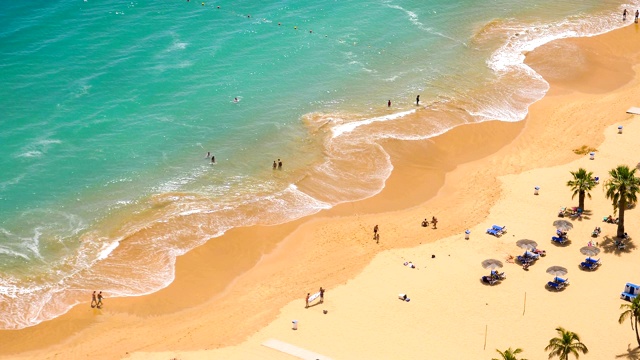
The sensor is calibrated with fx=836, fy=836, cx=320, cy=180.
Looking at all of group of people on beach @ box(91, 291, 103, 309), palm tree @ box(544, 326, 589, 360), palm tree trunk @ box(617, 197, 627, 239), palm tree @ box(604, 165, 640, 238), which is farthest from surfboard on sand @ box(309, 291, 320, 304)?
palm tree trunk @ box(617, 197, 627, 239)

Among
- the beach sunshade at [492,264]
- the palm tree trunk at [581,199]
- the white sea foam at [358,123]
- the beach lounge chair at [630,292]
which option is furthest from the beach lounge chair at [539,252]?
the white sea foam at [358,123]

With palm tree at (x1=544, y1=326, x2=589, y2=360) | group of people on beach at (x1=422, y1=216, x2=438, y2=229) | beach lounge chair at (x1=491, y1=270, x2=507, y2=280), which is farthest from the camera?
group of people on beach at (x1=422, y1=216, x2=438, y2=229)

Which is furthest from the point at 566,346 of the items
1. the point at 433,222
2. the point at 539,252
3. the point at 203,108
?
the point at 203,108

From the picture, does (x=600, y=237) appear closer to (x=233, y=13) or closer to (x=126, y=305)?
(x=126, y=305)

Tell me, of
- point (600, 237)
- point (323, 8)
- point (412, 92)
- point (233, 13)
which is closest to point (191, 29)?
point (233, 13)

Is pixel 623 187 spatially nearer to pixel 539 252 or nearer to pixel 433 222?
pixel 539 252

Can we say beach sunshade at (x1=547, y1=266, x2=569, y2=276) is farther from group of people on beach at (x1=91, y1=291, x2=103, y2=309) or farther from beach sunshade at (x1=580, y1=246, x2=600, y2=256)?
group of people on beach at (x1=91, y1=291, x2=103, y2=309)
